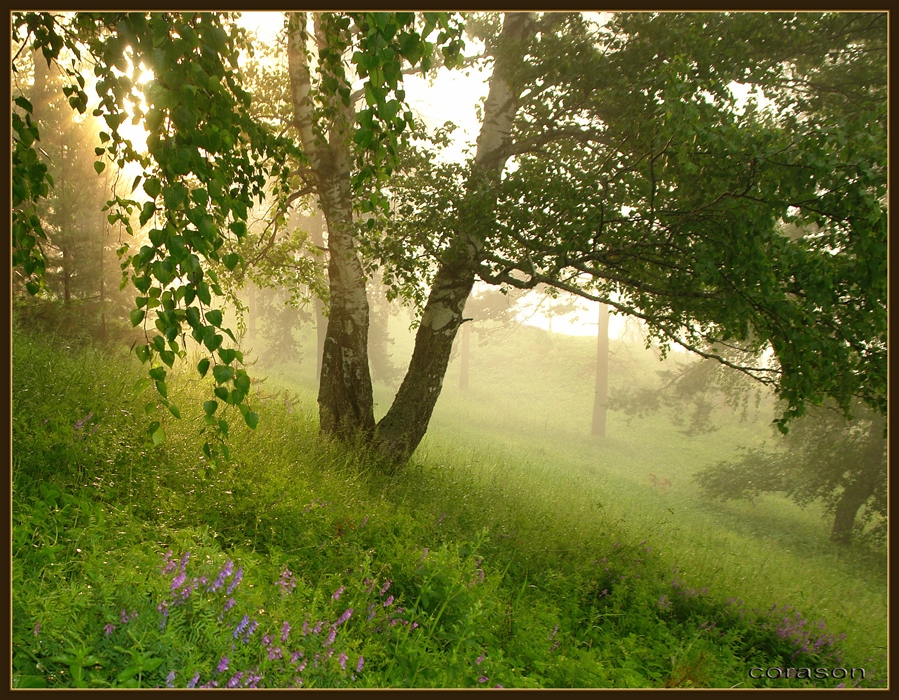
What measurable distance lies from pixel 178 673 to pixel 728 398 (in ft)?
45.4

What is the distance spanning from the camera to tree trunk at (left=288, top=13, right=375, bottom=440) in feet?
20.7

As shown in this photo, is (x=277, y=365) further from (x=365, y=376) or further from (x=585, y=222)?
(x=585, y=222)

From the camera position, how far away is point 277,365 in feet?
81.0

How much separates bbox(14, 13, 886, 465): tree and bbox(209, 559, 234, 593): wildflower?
5.29 ft

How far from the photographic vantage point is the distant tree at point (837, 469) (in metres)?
11.1

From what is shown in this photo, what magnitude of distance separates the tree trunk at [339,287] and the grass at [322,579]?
0.59 metres

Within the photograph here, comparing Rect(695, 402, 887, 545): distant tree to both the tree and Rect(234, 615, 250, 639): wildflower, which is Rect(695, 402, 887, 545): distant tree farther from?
Rect(234, 615, 250, 639): wildflower

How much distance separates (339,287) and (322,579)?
3.86 metres

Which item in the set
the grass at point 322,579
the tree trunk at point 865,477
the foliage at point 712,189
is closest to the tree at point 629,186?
the foliage at point 712,189

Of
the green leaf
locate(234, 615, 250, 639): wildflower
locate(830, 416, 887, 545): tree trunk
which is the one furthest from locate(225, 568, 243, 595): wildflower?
locate(830, 416, 887, 545): tree trunk

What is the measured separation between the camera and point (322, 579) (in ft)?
11.3

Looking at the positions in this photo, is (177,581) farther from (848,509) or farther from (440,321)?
(848,509)

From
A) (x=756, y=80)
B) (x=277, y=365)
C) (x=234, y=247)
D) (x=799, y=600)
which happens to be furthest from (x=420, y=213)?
(x=277, y=365)

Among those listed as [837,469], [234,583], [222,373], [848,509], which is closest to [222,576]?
[234,583]
